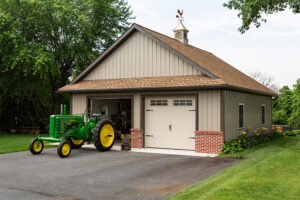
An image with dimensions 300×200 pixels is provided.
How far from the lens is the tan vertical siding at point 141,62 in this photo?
48.9 feet

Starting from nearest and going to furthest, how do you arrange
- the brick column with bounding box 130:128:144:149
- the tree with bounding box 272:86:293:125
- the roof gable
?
1. the roof gable
2. the brick column with bounding box 130:128:144:149
3. the tree with bounding box 272:86:293:125

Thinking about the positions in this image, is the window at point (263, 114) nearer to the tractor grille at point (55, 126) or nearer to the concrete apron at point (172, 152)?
the concrete apron at point (172, 152)

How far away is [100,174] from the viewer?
9.28 metres

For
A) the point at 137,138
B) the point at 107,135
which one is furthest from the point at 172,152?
the point at 107,135

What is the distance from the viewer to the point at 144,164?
10.9 metres

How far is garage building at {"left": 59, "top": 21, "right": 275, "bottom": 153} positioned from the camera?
43.9 ft

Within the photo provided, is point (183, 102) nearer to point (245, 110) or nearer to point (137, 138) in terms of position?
point (137, 138)

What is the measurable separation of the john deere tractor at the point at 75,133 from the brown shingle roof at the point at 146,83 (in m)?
1.82

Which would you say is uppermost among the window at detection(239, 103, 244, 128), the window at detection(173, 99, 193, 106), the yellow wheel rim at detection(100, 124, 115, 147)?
the window at detection(173, 99, 193, 106)

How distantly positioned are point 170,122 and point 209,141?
209cm

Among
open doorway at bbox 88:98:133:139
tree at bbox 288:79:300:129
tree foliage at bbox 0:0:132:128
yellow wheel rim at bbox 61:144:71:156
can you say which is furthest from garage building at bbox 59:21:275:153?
tree at bbox 288:79:300:129

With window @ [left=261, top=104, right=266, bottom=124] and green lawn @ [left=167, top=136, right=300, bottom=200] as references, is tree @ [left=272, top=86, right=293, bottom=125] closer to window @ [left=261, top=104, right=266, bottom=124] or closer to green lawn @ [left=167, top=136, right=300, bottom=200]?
window @ [left=261, top=104, right=266, bottom=124]

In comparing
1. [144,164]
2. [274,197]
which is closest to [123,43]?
[144,164]

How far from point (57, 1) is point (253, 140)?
17408 millimetres
